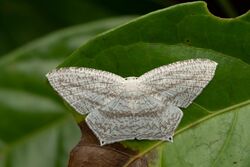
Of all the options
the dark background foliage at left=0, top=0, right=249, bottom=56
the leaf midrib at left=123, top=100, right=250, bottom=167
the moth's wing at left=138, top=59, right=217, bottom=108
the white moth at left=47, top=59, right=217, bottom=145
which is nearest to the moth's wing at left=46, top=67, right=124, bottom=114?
the white moth at left=47, top=59, right=217, bottom=145

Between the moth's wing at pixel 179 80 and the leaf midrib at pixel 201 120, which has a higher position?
the moth's wing at pixel 179 80

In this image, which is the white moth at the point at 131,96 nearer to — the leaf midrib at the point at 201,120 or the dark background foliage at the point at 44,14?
the leaf midrib at the point at 201,120

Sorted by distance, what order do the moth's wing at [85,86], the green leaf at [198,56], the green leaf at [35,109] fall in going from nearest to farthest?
1. the green leaf at [198,56]
2. the moth's wing at [85,86]
3. the green leaf at [35,109]

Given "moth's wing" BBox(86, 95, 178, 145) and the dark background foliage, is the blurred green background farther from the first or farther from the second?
"moth's wing" BBox(86, 95, 178, 145)

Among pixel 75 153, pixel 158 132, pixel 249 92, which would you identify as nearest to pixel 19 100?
pixel 75 153

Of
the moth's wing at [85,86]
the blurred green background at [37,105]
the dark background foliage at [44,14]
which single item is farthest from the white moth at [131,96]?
the dark background foliage at [44,14]

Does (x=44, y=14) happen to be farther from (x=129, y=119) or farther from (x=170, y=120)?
(x=170, y=120)

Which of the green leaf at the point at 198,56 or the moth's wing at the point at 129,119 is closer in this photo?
the green leaf at the point at 198,56

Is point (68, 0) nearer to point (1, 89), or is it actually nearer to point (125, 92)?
point (1, 89)
